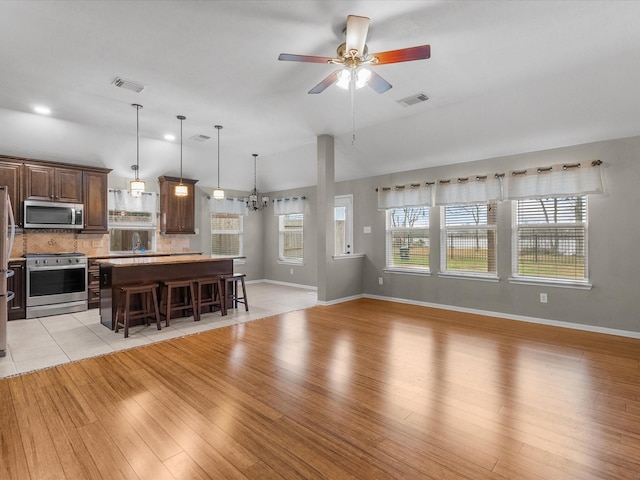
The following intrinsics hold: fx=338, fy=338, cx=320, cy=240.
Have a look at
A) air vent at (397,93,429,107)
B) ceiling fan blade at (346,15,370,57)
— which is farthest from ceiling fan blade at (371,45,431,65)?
air vent at (397,93,429,107)

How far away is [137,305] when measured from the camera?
476 centimetres

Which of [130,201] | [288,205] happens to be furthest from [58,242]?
[288,205]

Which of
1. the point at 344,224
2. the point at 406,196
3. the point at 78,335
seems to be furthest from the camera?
the point at 344,224

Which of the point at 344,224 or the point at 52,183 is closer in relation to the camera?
the point at 52,183

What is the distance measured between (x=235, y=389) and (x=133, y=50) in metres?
3.22

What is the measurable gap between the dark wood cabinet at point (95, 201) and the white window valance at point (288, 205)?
151 inches

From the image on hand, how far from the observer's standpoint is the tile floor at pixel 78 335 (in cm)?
350

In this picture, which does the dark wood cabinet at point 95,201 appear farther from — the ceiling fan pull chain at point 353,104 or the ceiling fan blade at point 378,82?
the ceiling fan blade at point 378,82

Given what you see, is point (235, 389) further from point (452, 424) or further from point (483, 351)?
point (483, 351)

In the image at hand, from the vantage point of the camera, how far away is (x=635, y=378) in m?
3.02

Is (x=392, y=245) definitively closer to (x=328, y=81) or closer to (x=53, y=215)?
(x=328, y=81)

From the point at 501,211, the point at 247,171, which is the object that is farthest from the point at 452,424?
the point at 247,171

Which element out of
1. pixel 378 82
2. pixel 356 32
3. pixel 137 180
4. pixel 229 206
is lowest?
pixel 229 206

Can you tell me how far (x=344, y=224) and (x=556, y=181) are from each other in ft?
13.1
